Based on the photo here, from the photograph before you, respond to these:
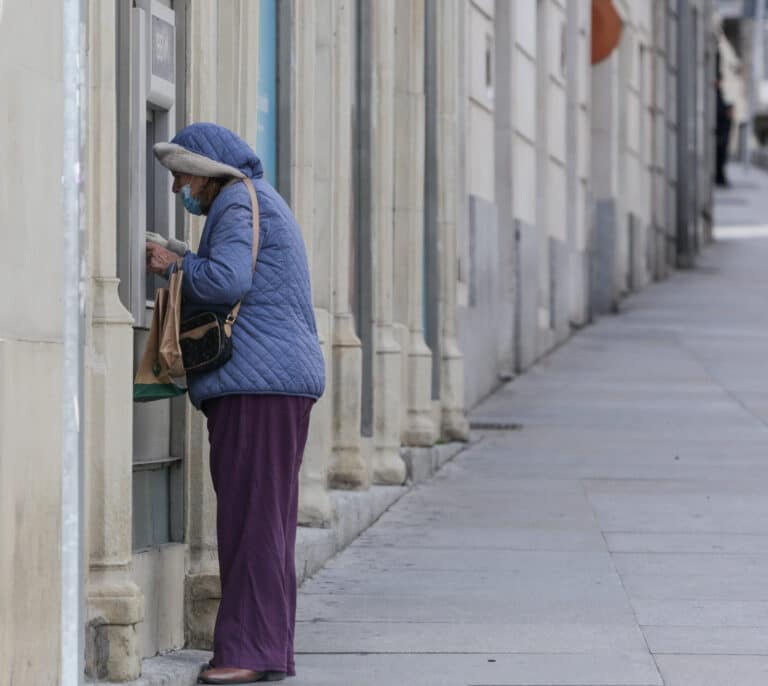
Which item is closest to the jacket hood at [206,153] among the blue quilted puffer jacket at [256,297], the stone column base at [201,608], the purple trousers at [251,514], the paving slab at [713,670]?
the blue quilted puffer jacket at [256,297]

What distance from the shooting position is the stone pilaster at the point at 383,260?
1206 cm

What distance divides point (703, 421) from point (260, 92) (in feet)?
25.6

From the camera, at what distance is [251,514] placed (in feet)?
22.4

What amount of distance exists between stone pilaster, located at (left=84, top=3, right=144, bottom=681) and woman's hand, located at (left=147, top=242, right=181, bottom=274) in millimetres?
450

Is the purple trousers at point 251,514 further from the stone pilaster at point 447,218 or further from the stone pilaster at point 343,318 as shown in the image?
the stone pilaster at point 447,218

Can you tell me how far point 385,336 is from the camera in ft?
40.1

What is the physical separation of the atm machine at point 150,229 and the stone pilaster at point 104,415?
1.60ft

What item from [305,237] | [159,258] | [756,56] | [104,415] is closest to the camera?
[104,415]

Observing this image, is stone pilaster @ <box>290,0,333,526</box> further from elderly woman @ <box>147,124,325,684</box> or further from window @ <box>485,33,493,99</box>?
window @ <box>485,33,493,99</box>

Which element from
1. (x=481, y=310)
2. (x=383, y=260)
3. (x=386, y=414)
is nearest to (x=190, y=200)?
(x=386, y=414)

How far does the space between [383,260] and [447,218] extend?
214 centimetres

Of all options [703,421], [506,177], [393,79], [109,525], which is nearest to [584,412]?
Result: [703,421]

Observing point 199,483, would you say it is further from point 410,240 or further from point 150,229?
point 410,240

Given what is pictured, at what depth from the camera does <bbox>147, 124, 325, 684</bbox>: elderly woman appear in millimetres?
6762
